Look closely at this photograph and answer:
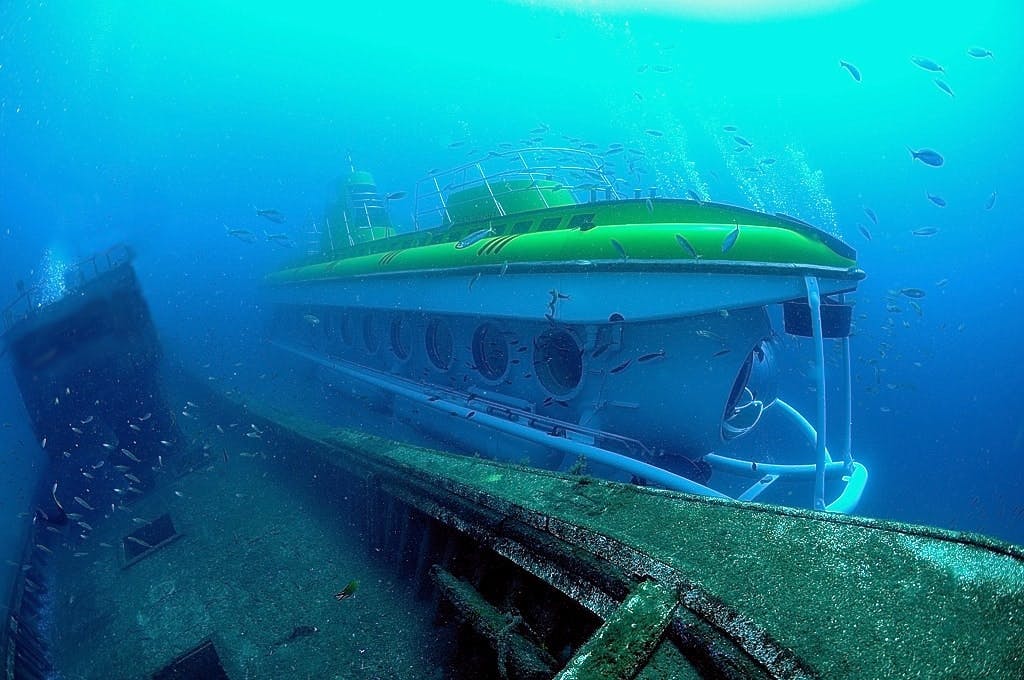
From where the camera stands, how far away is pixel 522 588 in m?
2.40

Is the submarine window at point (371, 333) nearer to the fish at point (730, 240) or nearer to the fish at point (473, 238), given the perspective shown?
the fish at point (473, 238)

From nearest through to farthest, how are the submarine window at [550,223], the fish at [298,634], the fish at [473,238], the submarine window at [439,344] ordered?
the fish at [298,634] < the submarine window at [550,223] < the fish at [473,238] < the submarine window at [439,344]

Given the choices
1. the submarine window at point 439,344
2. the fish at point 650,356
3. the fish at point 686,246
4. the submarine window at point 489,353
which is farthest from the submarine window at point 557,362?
the submarine window at point 439,344

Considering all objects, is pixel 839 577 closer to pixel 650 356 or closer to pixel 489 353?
pixel 650 356

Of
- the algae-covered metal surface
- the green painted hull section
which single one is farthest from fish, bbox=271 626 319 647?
the green painted hull section

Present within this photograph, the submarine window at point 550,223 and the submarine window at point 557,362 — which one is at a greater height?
the submarine window at point 550,223

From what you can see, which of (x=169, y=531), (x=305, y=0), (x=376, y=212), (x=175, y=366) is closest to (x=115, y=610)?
(x=169, y=531)

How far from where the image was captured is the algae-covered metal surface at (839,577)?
4.04 feet

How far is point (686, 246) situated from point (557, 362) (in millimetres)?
2653

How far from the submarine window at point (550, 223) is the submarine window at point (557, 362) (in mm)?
1625

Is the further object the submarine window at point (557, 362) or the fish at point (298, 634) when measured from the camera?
the submarine window at point (557, 362)

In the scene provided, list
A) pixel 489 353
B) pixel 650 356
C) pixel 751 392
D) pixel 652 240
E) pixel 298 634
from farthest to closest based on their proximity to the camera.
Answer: pixel 489 353 < pixel 751 392 < pixel 650 356 < pixel 652 240 < pixel 298 634

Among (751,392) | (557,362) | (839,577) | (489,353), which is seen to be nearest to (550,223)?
(557,362)

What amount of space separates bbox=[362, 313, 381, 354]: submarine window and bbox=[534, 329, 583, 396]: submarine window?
18.0 ft
